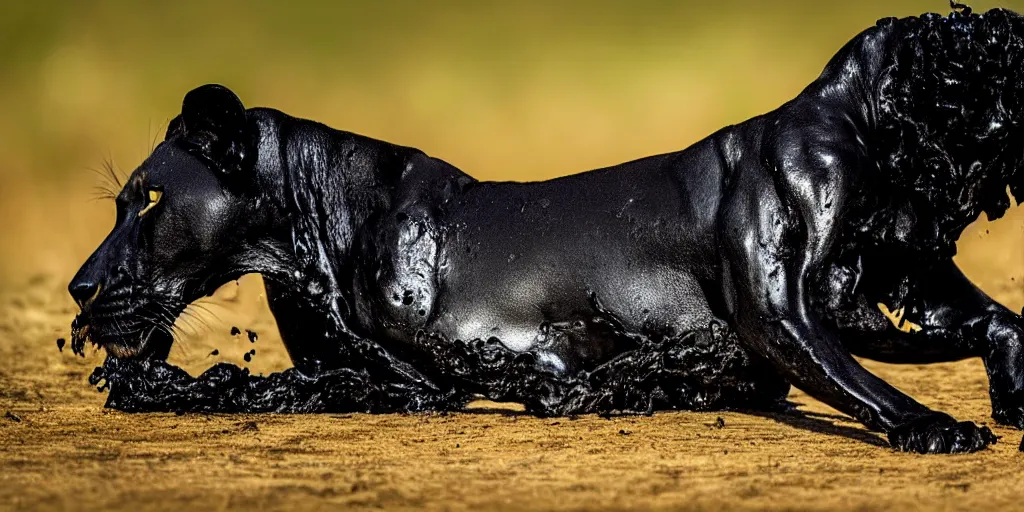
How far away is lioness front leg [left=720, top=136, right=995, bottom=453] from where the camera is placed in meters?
4.65

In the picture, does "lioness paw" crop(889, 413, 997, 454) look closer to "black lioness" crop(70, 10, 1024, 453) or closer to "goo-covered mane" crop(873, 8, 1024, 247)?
"black lioness" crop(70, 10, 1024, 453)

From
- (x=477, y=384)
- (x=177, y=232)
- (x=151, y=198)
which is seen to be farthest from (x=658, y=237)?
(x=151, y=198)

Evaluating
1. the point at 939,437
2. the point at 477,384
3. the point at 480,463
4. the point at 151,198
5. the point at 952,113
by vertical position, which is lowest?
the point at 480,463

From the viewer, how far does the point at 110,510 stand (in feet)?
11.3

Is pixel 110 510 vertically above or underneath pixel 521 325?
underneath

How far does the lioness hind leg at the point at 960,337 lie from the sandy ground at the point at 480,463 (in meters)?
0.24

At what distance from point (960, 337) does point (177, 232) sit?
328cm

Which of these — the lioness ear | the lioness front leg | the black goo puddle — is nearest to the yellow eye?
the lioness ear

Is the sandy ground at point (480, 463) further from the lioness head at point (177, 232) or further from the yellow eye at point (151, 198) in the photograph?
the yellow eye at point (151, 198)

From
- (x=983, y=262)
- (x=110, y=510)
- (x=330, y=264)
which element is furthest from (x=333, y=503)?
(x=983, y=262)

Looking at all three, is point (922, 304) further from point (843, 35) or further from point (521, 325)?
point (843, 35)

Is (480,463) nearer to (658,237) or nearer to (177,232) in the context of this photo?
(658,237)

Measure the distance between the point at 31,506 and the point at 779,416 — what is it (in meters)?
3.17

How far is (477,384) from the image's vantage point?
548 cm
